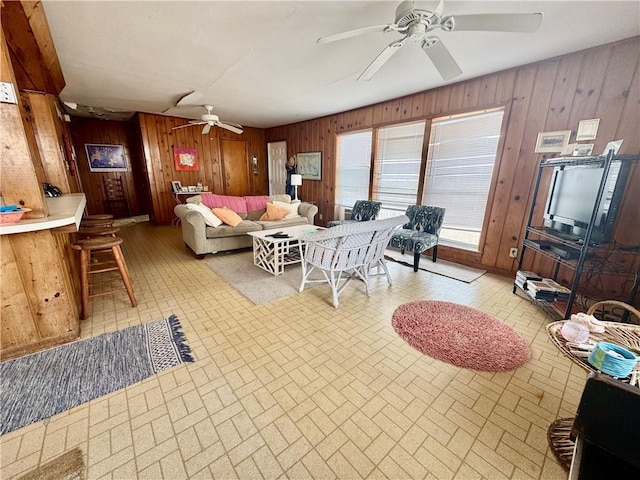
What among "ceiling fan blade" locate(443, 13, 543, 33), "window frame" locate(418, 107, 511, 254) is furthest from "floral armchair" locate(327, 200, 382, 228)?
"ceiling fan blade" locate(443, 13, 543, 33)

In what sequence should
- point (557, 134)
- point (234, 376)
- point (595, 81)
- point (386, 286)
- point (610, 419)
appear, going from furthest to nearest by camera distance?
1. point (386, 286)
2. point (557, 134)
3. point (595, 81)
4. point (234, 376)
5. point (610, 419)

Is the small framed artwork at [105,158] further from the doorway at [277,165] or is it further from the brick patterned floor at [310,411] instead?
the brick patterned floor at [310,411]

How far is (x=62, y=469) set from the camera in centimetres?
104

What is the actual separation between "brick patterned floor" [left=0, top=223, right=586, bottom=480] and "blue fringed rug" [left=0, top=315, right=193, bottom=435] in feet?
0.27

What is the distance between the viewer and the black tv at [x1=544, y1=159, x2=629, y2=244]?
1903mm

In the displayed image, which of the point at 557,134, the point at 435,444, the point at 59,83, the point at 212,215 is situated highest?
the point at 59,83

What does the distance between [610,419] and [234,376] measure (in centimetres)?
159

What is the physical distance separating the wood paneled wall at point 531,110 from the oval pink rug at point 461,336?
4.74ft

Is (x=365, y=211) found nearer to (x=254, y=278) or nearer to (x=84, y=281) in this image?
(x=254, y=278)

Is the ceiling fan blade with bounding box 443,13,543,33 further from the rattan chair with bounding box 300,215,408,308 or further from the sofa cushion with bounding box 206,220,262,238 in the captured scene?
the sofa cushion with bounding box 206,220,262,238

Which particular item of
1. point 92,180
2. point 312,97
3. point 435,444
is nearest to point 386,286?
point 435,444

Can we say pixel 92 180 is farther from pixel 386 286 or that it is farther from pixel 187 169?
pixel 386 286

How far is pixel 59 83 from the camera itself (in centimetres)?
317

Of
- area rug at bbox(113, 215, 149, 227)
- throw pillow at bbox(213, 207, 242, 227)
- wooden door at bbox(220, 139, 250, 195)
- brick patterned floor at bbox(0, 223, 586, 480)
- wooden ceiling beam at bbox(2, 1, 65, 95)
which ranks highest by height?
wooden ceiling beam at bbox(2, 1, 65, 95)
